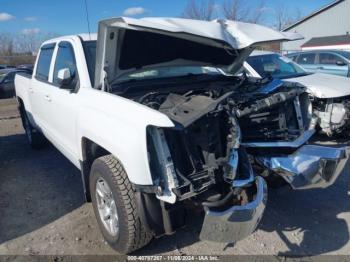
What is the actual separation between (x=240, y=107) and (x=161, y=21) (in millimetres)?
1049

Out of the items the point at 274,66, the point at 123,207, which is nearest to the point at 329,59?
the point at 274,66

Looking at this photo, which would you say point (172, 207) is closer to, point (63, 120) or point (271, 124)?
point (271, 124)

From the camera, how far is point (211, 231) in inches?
96.9

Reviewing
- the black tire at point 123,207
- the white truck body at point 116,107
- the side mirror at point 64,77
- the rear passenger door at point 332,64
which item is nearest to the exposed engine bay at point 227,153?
the white truck body at point 116,107

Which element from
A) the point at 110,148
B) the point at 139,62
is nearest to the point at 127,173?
the point at 110,148

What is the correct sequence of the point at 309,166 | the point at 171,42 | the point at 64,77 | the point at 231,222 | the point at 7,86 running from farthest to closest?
the point at 7,86, the point at 171,42, the point at 64,77, the point at 309,166, the point at 231,222

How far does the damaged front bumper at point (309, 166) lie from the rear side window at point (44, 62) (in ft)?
10.6

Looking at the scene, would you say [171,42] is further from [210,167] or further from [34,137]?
[34,137]

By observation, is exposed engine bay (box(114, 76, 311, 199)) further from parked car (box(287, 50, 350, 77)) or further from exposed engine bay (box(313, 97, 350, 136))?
parked car (box(287, 50, 350, 77))

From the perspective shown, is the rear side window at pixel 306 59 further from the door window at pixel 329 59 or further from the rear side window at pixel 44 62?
the rear side window at pixel 44 62

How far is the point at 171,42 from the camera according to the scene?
11.9 ft

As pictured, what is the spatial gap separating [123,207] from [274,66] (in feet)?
18.2

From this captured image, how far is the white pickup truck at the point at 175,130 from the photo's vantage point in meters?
2.58

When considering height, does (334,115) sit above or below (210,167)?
below
